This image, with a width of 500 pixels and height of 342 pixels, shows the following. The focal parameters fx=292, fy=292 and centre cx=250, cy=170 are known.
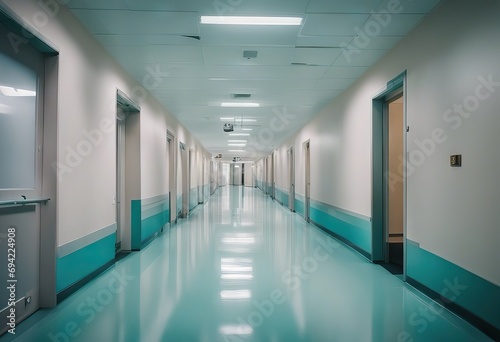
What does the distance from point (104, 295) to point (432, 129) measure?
14.0 ft

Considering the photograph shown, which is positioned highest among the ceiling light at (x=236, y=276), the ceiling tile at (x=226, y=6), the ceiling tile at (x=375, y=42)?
the ceiling tile at (x=226, y=6)

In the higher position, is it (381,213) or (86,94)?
(86,94)

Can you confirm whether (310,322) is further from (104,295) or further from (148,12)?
(148,12)

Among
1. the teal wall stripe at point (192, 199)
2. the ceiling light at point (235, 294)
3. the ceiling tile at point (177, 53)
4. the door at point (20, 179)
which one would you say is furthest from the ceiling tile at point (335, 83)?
the teal wall stripe at point (192, 199)

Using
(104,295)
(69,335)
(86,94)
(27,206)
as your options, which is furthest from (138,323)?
(86,94)

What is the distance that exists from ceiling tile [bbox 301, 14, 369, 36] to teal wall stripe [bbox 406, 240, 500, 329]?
9.33 feet

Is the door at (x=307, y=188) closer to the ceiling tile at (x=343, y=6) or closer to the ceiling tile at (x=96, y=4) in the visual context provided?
the ceiling tile at (x=343, y=6)

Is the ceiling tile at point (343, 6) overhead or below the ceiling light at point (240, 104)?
overhead

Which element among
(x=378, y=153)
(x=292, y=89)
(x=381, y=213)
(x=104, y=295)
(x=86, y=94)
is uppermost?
(x=292, y=89)

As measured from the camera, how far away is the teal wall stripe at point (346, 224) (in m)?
5.16

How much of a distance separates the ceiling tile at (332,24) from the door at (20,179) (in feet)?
9.95

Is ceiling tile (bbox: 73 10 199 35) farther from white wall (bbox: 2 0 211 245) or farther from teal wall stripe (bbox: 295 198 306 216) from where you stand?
teal wall stripe (bbox: 295 198 306 216)

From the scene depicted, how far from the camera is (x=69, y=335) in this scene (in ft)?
8.22

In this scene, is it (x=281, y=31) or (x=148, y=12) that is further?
(x=281, y=31)
